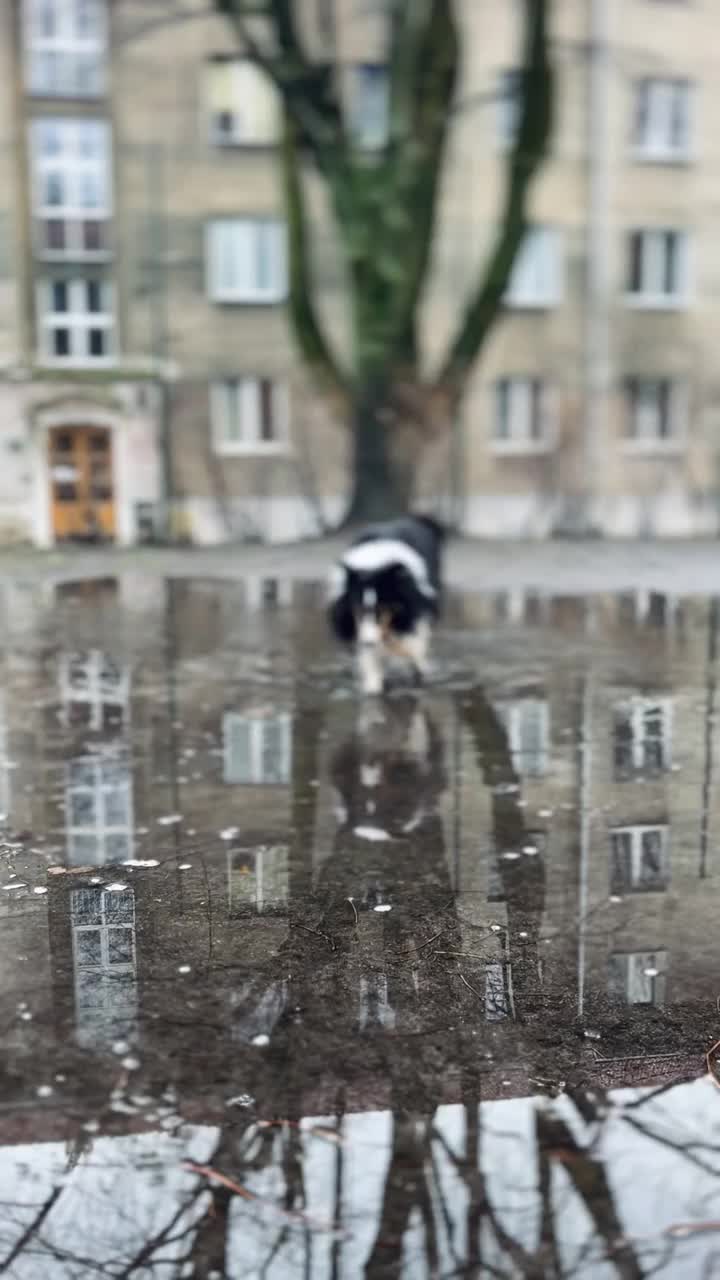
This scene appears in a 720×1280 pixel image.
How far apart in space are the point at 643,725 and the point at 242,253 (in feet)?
70.4

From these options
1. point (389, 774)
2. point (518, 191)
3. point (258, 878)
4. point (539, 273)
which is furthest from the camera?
point (539, 273)

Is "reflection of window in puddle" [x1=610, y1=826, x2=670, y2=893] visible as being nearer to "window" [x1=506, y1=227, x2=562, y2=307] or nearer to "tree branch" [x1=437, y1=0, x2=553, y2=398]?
"tree branch" [x1=437, y1=0, x2=553, y2=398]

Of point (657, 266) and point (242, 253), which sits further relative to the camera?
point (657, 266)

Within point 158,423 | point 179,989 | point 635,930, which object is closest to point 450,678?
point 635,930

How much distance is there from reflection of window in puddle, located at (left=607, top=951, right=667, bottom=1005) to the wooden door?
24502 mm

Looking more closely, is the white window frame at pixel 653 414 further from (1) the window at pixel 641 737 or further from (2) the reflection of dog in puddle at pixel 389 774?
(2) the reflection of dog in puddle at pixel 389 774

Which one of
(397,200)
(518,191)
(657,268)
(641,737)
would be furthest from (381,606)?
(657,268)

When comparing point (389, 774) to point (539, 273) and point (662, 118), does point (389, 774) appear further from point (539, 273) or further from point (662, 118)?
point (662, 118)

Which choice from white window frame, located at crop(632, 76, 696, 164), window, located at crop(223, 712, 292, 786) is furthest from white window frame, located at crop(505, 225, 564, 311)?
window, located at crop(223, 712, 292, 786)

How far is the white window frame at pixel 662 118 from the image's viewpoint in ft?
99.3

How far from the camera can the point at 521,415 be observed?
3075cm

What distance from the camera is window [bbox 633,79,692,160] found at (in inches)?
1193

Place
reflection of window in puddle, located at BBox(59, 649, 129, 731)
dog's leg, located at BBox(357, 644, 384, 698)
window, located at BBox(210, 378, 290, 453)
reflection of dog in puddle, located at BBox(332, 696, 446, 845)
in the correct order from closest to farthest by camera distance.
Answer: reflection of dog in puddle, located at BBox(332, 696, 446, 845)
reflection of window in puddle, located at BBox(59, 649, 129, 731)
dog's leg, located at BBox(357, 644, 384, 698)
window, located at BBox(210, 378, 290, 453)

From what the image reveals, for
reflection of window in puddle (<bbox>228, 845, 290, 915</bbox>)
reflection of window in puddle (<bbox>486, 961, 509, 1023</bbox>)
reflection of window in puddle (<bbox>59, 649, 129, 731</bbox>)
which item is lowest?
reflection of window in puddle (<bbox>59, 649, 129, 731</bbox>)
